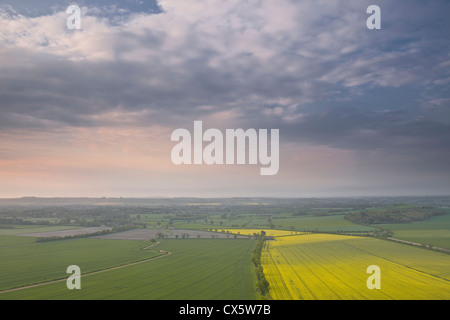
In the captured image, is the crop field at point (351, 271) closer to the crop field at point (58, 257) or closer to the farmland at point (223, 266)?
the farmland at point (223, 266)

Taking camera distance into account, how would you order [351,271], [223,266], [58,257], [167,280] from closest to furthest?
1. [167,280]
2. [351,271]
3. [223,266]
4. [58,257]

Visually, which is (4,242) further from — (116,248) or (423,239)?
(423,239)

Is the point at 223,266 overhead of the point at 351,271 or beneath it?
beneath

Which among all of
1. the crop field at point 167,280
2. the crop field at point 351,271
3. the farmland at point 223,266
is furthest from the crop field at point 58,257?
the crop field at point 351,271

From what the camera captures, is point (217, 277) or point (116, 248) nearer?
point (217, 277)

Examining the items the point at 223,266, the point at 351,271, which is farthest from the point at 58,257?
the point at 351,271

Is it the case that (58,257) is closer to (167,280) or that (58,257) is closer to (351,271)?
(167,280)
